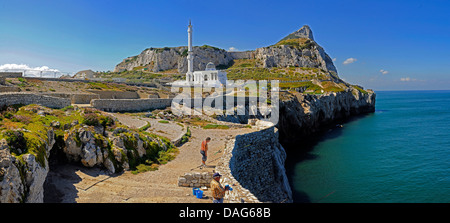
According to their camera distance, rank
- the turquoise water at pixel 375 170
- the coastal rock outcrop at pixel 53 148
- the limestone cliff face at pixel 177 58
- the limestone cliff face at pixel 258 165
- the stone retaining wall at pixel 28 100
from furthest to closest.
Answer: the limestone cliff face at pixel 177 58 < the turquoise water at pixel 375 170 < the stone retaining wall at pixel 28 100 < the limestone cliff face at pixel 258 165 < the coastal rock outcrop at pixel 53 148

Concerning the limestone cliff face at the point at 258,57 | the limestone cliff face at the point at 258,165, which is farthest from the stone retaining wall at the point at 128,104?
the limestone cliff face at the point at 258,57

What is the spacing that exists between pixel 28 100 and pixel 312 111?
4240 centimetres

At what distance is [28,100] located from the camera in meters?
15.3

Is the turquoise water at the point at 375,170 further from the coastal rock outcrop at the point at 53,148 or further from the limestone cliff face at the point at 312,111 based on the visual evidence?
the coastal rock outcrop at the point at 53,148

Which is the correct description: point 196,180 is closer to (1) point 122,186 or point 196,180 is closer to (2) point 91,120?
→ (1) point 122,186

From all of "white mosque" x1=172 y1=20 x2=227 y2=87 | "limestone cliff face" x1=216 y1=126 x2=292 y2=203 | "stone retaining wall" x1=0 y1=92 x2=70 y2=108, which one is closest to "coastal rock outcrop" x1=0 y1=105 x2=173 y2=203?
"stone retaining wall" x1=0 y1=92 x2=70 y2=108

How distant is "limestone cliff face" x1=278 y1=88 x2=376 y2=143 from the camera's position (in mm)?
39781

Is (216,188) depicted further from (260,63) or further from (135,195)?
(260,63)

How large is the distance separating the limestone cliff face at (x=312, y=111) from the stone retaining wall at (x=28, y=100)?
90.2ft

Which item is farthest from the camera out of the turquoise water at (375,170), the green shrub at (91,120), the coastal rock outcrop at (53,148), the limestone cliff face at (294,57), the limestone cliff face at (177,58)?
the limestone cliff face at (177,58)

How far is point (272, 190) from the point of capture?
Answer: 1566 centimetres

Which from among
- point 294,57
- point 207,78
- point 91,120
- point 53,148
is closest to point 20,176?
point 53,148

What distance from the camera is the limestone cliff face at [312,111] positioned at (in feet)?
131
